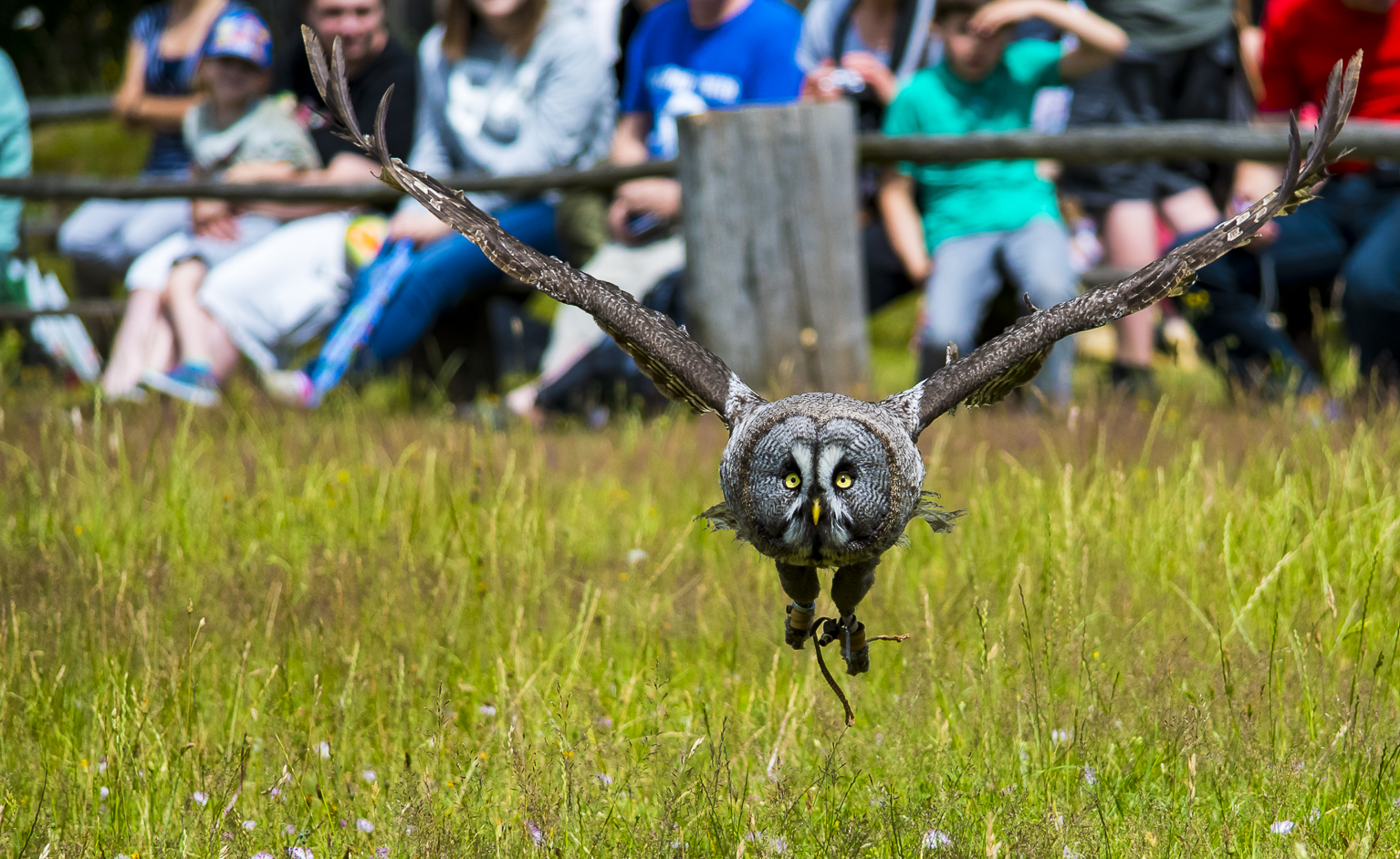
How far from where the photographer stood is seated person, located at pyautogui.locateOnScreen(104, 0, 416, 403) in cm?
662

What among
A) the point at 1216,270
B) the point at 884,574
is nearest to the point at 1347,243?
the point at 1216,270

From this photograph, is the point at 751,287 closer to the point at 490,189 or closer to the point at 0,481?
the point at 490,189

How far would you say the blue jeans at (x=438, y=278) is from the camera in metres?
6.43

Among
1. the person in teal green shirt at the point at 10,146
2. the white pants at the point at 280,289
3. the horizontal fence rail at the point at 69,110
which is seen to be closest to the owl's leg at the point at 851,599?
the white pants at the point at 280,289

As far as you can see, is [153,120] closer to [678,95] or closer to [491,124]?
[491,124]

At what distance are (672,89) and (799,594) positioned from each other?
420 cm

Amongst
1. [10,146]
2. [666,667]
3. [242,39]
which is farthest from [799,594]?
[10,146]

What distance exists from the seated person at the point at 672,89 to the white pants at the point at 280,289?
44.9 inches

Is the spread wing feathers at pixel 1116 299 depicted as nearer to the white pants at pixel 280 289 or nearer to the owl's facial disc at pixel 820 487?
the owl's facial disc at pixel 820 487

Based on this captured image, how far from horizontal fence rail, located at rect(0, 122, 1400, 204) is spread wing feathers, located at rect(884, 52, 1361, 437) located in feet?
6.46

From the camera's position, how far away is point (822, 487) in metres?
2.42

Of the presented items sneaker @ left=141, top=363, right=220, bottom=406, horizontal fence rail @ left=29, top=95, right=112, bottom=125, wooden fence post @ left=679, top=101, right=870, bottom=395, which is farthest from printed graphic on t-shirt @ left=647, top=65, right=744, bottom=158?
horizontal fence rail @ left=29, top=95, right=112, bottom=125

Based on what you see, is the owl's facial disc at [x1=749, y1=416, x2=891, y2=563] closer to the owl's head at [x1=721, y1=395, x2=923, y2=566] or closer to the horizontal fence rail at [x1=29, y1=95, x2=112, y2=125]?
the owl's head at [x1=721, y1=395, x2=923, y2=566]

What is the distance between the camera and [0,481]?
4246 millimetres
